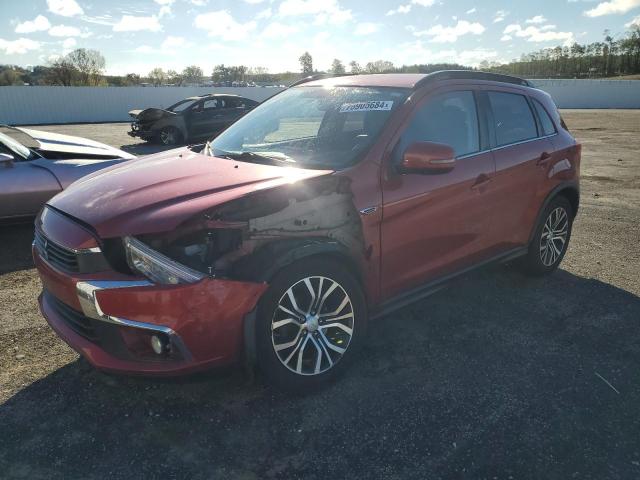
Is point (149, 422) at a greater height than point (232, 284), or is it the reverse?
point (232, 284)

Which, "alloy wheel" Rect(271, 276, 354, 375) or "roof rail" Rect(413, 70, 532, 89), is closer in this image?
"alloy wheel" Rect(271, 276, 354, 375)

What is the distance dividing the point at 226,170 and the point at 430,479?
6.74 feet

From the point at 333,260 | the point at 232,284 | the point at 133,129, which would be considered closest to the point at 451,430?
the point at 333,260

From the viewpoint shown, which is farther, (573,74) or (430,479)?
(573,74)

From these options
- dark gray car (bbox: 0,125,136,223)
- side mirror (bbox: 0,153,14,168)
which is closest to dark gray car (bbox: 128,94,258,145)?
dark gray car (bbox: 0,125,136,223)

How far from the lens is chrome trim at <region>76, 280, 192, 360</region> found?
94.7 inches

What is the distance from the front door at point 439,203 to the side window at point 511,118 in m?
0.27

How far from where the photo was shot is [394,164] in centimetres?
313

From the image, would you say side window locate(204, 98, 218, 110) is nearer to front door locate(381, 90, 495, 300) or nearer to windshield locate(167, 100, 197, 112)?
windshield locate(167, 100, 197, 112)

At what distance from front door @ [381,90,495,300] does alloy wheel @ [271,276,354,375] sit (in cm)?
41

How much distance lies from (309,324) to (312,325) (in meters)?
0.02

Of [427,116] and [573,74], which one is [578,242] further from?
[573,74]

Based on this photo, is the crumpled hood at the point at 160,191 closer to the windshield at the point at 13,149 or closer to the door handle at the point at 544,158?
the door handle at the point at 544,158

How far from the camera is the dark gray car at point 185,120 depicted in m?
15.9
